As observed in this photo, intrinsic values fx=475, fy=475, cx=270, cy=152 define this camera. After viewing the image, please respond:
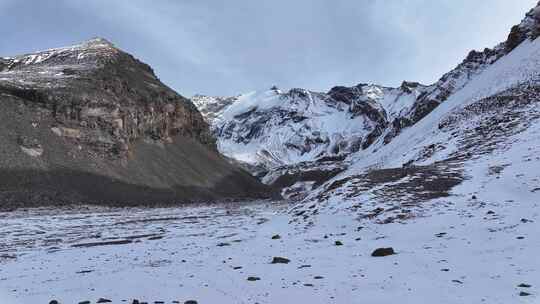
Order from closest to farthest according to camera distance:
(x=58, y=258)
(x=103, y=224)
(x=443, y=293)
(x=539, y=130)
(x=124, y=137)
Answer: (x=443, y=293)
(x=58, y=258)
(x=539, y=130)
(x=103, y=224)
(x=124, y=137)

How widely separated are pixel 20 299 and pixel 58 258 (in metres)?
8.75

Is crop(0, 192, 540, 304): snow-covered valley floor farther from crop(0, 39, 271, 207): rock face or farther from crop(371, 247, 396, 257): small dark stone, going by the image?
crop(0, 39, 271, 207): rock face

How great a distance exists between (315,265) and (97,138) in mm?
83397

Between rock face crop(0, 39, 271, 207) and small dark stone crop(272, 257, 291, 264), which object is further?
rock face crop(0, 39, 271, 207)

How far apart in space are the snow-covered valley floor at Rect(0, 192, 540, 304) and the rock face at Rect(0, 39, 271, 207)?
156 feet

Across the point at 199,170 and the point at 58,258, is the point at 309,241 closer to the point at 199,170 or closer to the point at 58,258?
the point at 58,258

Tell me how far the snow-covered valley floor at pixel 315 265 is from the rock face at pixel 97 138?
47.6 meters

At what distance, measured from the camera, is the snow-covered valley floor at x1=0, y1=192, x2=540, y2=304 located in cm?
1255

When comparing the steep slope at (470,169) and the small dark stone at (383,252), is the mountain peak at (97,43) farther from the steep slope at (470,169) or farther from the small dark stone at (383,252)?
the small dark stone at (383,252)

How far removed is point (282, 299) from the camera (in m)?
12.4

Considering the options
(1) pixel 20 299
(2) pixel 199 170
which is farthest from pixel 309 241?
(2) pixel 199 170

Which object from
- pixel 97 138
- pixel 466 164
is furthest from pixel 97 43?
pixel 466 164

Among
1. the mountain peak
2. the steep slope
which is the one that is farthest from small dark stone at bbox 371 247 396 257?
the mountain peak

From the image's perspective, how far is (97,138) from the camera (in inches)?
3629
